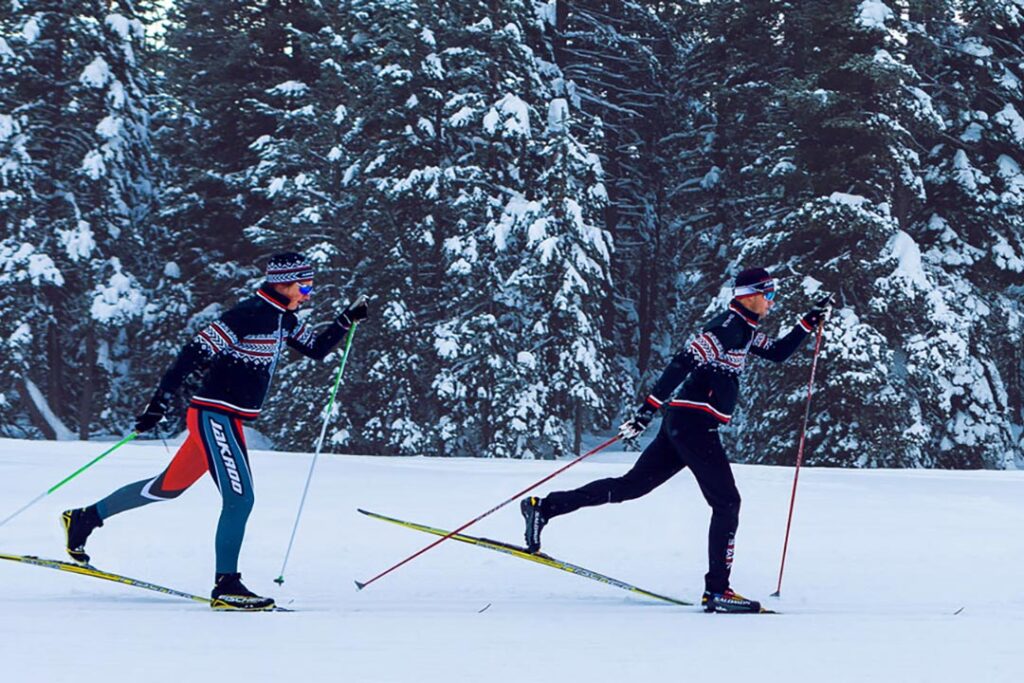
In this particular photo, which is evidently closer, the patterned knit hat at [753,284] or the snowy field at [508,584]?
the snowy field at [508,584]

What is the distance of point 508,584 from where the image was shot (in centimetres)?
741

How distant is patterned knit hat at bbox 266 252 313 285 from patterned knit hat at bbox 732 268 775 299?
2.46 m

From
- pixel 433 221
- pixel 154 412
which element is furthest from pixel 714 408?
pixel 433 221

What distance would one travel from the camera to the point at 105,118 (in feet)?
88.7

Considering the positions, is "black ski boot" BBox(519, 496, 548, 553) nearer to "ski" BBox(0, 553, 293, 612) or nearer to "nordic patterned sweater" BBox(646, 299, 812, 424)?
"nordic patterned sweater" BBox(646, 299, 812, 424)

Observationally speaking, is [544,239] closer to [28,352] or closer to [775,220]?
[775,220]

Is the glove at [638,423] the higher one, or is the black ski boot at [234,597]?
the glove at [638,423]

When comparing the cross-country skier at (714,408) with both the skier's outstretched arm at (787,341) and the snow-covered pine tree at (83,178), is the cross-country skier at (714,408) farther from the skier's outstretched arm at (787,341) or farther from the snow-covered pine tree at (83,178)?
the snow-covered pine tree at (83,178)

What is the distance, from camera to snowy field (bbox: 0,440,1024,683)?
477 cm

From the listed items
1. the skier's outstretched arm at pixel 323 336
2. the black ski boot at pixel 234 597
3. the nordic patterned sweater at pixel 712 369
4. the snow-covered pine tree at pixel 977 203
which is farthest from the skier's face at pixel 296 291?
Answer: the snow-covered pine tree at pixel 977 203

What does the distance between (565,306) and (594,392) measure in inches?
79.0

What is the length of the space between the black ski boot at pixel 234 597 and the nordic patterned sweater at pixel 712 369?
2.44m

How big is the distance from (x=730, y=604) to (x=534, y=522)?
4.40 ft

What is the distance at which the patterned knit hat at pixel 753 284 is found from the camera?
6656mm
